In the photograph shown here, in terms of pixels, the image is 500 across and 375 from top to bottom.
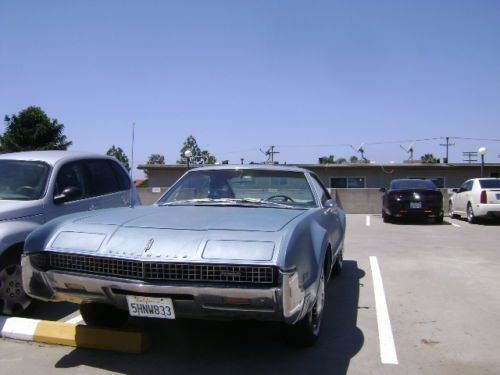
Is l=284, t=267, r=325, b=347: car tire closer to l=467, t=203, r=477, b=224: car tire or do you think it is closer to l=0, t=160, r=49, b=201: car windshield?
l=0, t=160, r=49, b=201: car windshield

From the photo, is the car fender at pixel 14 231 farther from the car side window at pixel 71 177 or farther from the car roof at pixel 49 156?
the car roof at pixel 49 156

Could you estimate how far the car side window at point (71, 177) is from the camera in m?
5.67

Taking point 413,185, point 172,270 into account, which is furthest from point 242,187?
point 413,185

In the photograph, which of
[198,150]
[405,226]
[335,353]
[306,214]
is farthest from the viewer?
[198,150]

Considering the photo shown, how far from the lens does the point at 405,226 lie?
1442cm

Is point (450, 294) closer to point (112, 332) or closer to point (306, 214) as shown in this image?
point (306, 214)

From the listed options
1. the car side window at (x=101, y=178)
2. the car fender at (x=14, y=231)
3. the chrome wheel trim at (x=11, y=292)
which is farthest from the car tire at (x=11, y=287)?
the car side window at (x=101, y=178)

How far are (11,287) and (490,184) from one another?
13851mm

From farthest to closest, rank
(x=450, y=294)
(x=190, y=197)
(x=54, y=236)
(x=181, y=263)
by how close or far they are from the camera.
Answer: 1. (x=450, y=294)
2. (x=190, y=197)
3. (x=54, y=236)
4. (x=181, y=263)

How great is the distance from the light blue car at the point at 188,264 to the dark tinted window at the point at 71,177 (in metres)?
1.73

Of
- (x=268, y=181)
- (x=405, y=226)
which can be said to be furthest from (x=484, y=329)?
(x=405, y=226)

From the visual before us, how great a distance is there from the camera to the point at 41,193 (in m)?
5.37

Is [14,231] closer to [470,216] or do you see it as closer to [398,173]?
[470,216]

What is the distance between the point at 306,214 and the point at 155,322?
6.02 ft
